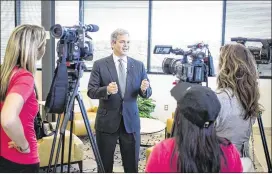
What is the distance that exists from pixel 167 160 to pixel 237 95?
2.24 ft

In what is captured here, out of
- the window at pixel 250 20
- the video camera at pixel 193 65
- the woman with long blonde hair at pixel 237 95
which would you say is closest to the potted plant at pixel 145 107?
the window at pixel 250 20

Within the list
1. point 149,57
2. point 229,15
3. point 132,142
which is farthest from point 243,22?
point 132,142

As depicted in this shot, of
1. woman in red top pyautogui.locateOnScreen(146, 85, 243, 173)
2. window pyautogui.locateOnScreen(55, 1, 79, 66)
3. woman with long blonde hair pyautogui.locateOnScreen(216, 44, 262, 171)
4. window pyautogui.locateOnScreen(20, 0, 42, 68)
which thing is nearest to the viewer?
woman in red top pyautogui.locateOnScreen(146, 85, 243, 173)

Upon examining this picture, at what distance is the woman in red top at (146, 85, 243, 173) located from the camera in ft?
3.57

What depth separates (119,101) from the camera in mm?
2252

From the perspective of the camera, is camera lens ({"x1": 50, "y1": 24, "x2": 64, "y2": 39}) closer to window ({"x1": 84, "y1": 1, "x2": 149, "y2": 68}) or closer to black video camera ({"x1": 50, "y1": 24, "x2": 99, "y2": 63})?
black video camera ({"x1": 50, "y1": 24, "x2": 99, "y2": 63})

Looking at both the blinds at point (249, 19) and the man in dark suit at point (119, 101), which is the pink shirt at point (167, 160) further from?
the blinds at point (249, 19)

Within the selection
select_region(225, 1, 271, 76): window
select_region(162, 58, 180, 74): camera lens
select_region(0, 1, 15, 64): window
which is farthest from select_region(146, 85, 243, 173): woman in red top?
select_region(0, 1, 15, 64): window

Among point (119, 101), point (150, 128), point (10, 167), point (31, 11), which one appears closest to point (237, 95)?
point (119, 101)

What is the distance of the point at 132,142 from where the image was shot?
2.27m

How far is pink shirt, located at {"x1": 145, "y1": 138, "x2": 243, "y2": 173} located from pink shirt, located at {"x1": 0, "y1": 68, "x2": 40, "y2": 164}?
23.5 inches

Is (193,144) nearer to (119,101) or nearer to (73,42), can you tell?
(73,42)

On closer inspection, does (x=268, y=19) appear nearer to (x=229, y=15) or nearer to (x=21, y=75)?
(x=229, y=15)

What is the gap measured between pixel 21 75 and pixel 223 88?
37.5 inches
